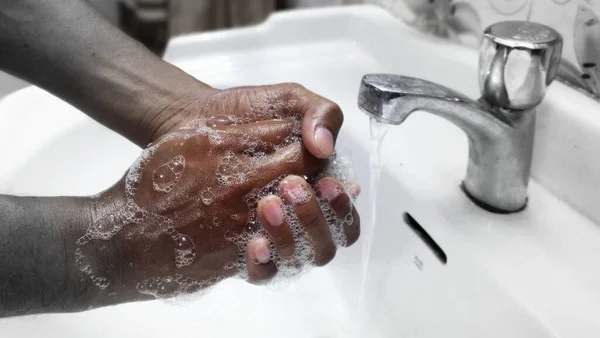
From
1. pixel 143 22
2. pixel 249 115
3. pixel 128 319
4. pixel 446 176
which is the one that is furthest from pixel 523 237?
pixel 143 22

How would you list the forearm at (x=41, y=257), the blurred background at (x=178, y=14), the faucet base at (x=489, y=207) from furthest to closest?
the blurred background at (x=178, y=14), the faucet base at (x=489, y=207), the forearm at (x=41, y=257)

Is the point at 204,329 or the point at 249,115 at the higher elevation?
the point at 249,115

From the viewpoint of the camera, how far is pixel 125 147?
0.60 metres

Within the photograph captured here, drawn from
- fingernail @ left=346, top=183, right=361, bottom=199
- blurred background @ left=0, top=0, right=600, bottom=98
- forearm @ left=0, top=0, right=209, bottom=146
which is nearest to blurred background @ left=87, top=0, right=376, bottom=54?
blurred background @ left=0, top=0, right=600, bottom=98

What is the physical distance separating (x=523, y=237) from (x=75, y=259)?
1.01ft

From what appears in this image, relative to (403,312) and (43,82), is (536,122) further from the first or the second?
(43,82)

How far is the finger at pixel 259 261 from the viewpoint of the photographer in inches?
14.7

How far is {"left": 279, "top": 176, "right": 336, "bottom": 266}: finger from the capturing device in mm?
364

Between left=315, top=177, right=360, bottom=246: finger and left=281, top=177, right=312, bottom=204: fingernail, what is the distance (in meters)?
0.02

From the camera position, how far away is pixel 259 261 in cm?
38

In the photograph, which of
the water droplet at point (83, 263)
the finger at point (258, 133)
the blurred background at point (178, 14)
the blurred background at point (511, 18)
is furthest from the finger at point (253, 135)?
the blurred background at point (178, 14)

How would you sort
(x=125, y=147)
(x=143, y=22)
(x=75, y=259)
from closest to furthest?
1. (x=75, y=259)
2. (x=125, y=147)
3. (x=143, y=22)

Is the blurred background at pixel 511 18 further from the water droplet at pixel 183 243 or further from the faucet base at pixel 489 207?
the water droplet at pixel 183 243

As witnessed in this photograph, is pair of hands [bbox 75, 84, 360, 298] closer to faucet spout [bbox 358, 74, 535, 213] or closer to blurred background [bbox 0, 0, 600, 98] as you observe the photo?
faucet spout [bbox 358, 74, 535, 213]
